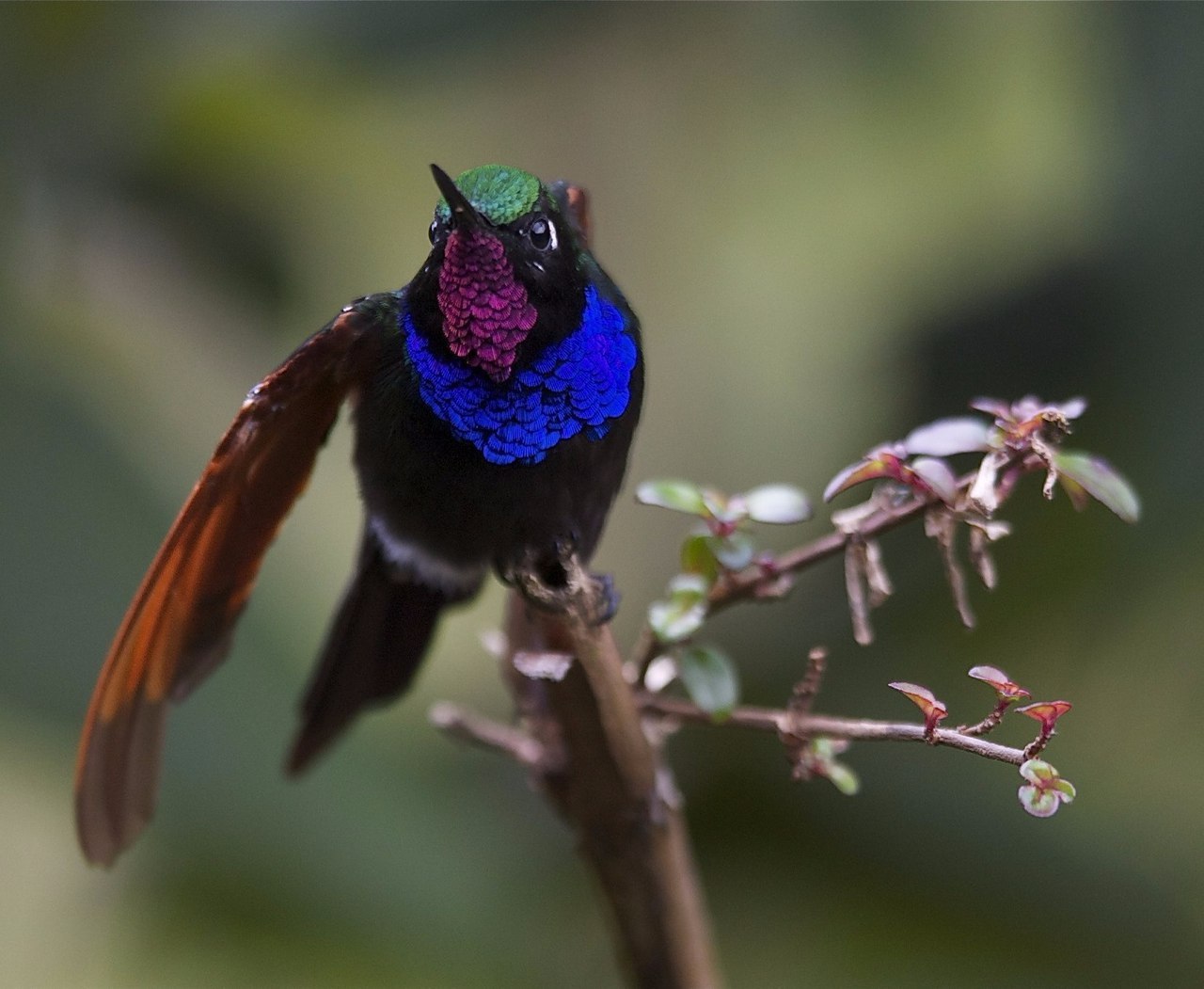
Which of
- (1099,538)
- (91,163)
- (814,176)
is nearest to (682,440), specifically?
(814,176)

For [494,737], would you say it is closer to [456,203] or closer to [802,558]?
[802,558]

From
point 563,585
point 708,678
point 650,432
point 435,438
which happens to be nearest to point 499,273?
point 435,438

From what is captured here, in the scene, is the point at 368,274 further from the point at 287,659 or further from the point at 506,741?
the point at 506,741

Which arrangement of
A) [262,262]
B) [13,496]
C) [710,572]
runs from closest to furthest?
[710,572] < [13,496] < [262,262]

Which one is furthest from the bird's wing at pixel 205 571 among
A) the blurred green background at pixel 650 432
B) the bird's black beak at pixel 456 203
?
the blurred green background at pixel 650 432

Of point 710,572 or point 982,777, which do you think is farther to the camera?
point 982,777

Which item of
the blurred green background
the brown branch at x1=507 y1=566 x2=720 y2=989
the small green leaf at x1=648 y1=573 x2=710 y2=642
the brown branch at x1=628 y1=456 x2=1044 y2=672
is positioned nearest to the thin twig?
the brown branch at x1=507 y1=566 x2=720 y2=989
